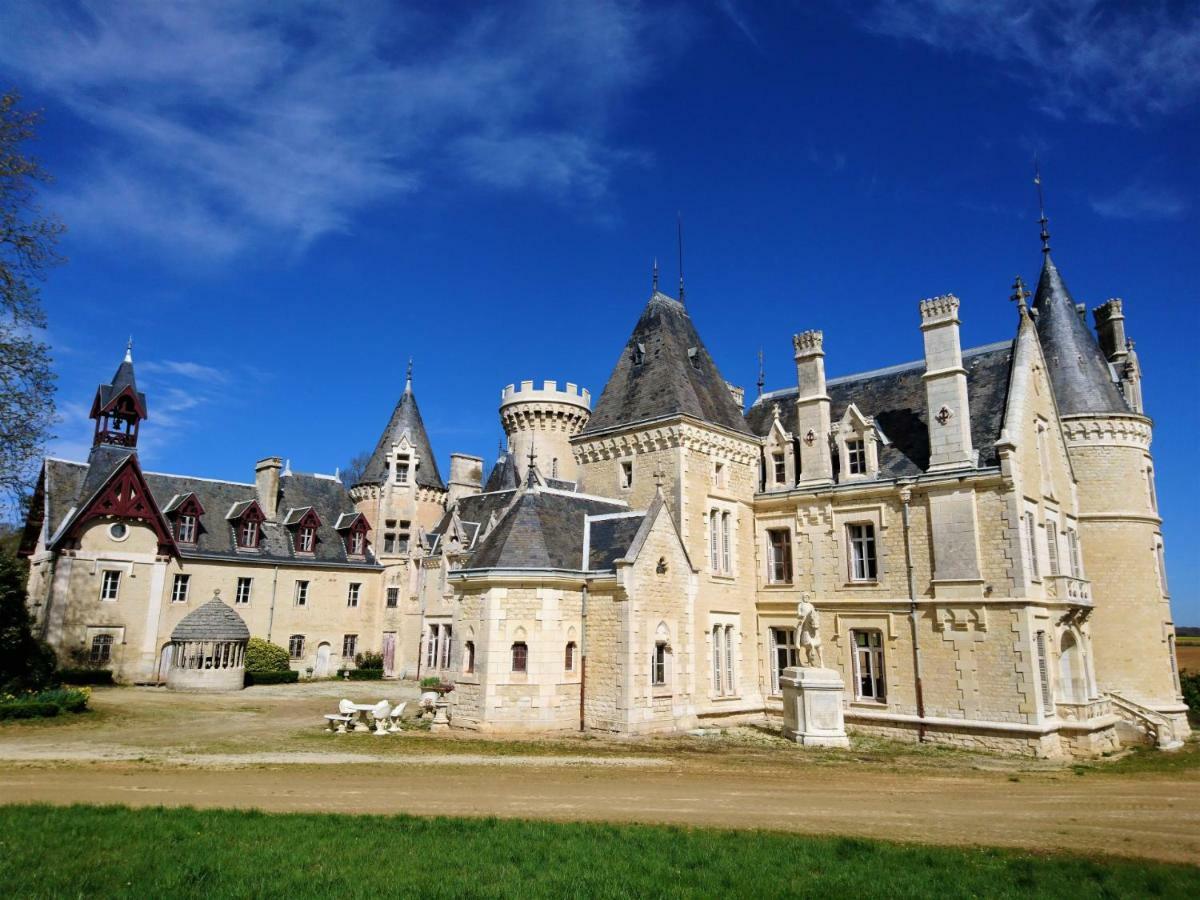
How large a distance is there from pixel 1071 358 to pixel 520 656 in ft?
73.4

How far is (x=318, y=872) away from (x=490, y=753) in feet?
33.5

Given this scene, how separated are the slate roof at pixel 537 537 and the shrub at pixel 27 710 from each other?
1244 centimetres

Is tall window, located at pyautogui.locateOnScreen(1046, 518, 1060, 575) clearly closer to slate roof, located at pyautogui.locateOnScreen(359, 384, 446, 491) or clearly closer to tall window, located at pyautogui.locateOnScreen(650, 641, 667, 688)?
tall window, located at pyautogui.locateOnScreen(650, 641, 667, 688)

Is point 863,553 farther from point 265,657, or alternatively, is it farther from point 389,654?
point 265,657

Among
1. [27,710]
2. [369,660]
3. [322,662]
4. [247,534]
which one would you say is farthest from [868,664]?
[247,534]

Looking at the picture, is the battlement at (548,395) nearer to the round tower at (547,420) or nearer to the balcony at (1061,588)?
the round tower at (547,420)

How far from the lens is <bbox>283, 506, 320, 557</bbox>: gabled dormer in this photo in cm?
4197

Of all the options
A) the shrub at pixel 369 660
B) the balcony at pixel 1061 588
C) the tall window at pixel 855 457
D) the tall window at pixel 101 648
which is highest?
the tall window at pixel 855 457

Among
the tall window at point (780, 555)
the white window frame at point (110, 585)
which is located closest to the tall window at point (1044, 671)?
the tall window at point (780, 555)

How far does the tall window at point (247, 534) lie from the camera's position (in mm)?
40000

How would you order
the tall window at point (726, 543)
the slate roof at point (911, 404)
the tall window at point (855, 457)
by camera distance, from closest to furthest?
the slate roof at point (911, 404)
the tall window at point (855, 457)
the tall window at point (726, 543)

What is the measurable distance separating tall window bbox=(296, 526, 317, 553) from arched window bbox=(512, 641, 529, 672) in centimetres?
2448

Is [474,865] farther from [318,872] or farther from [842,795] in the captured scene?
[842,795]

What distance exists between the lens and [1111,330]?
2991 cm
